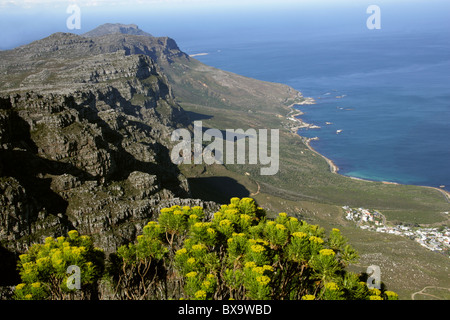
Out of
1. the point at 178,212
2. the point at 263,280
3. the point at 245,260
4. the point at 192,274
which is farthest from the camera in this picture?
the point at 178,212

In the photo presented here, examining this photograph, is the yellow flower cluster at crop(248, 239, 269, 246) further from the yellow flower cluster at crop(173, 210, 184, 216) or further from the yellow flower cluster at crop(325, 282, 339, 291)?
the yellow flower cluster at crop(173, 210, 184, 216)

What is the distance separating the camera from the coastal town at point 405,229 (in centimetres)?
11075

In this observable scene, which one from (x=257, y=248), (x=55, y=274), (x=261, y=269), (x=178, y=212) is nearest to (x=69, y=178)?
(x=55, y=274)

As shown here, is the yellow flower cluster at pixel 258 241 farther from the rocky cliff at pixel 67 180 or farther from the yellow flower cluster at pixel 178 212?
the rocky cliff at pixel 67 180

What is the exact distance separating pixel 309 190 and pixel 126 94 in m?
108

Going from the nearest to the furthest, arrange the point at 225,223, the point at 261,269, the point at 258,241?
the point at 261,269, the point at 258,241, the point at 225,223

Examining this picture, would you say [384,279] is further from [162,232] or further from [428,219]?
[428,219]

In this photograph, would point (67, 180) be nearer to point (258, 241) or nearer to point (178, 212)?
point (178, 212)

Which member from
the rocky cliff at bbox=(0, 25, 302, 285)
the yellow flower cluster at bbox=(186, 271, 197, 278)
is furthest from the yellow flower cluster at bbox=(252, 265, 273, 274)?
the rocky cliff at bbox=(0, 25, 302, 285)

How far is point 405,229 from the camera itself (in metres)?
122

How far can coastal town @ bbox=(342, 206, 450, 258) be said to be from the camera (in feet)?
363

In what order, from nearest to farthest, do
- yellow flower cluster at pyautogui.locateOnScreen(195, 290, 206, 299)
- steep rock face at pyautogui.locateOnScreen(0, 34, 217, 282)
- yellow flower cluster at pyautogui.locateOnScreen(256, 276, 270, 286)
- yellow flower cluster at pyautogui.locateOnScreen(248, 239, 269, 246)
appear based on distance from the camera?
yellow flower cluster at pyautogui.locateOnScreen(256, 276, 270, 286)
yellow flower cluster at pyautogui.locateOnScreen(195, 290, 206, 299)
yellow flower cluster at pyautogui.locateOnScreen(248, 239, 269, 246)
steep rock face at pyautogui.locateOnScreen(0, 34, 217, 282)

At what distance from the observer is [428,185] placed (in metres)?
185

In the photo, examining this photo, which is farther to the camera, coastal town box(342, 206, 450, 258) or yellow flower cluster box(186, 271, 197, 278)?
coastal town box(342, 206, 450, 258)
